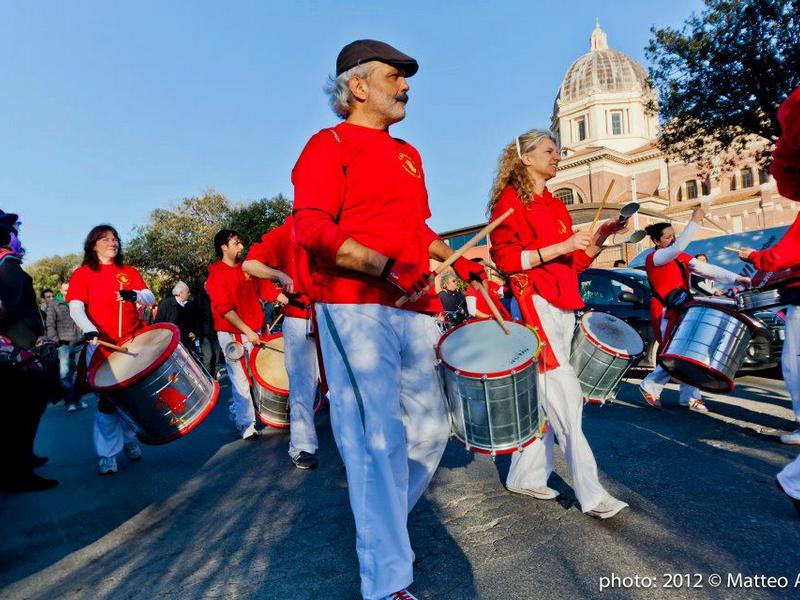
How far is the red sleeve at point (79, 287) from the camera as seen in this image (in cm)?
512

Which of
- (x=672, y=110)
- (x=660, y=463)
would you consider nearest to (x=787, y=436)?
(x=660, y=463)

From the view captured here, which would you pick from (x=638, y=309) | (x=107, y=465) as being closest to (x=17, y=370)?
(x=107, y=465)

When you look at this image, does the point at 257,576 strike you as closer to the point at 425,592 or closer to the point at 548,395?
the point at 425,592

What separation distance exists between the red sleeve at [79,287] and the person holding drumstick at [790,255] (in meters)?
5.13

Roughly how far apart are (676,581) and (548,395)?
3.67 ft

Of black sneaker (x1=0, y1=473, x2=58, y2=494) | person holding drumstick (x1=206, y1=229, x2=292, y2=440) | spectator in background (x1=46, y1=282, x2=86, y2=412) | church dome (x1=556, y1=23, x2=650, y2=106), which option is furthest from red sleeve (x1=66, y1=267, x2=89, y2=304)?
church dome (x1=556, y1=23, x2=650, y2=106)

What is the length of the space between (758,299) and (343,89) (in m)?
3.26

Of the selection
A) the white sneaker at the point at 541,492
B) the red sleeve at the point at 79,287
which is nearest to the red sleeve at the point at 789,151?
the white sneaker at the point at 541,492

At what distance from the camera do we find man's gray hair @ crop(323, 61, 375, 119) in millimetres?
2561

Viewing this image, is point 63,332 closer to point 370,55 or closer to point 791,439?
point 370,55

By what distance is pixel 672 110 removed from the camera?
19047 mm

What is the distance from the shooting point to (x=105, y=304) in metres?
5.22

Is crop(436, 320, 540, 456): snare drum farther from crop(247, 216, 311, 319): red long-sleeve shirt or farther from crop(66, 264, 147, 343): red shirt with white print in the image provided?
crop(66, 264, 147, 343): red shirt with white print

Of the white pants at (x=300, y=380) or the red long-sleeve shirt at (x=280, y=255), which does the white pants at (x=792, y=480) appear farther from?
the red long-sleeve shirt at (x=280, y=255)
